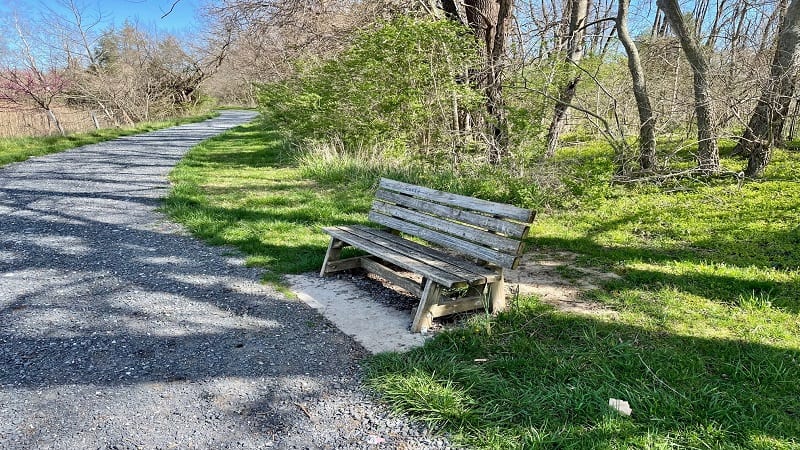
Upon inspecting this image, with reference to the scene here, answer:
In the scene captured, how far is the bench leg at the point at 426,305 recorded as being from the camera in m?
3.60

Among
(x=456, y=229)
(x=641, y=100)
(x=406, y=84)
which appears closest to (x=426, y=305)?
(x=456, y=229)

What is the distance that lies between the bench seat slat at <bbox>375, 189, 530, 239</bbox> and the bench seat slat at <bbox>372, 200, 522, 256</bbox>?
5cm

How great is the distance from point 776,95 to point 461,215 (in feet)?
19.3

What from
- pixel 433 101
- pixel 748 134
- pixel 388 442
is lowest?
pixel 388 442

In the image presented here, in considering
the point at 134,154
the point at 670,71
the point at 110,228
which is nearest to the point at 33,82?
the point at 134,154

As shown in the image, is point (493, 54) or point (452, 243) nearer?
point (452, 243)

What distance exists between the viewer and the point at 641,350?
325 cm

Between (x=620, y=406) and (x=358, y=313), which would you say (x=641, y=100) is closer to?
(x=358, y=313)

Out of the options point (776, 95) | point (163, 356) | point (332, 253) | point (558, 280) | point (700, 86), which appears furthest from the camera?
point (700, 86)

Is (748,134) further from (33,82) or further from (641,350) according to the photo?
(33,82)

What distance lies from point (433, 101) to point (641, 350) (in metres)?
6.37

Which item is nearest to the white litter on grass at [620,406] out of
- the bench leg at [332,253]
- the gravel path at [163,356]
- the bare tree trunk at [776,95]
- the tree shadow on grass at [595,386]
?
the tree shadow on grass at [595,386]

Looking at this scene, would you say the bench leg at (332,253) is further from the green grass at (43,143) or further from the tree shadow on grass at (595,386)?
the green grass at (43,143)

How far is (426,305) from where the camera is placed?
3607mm
